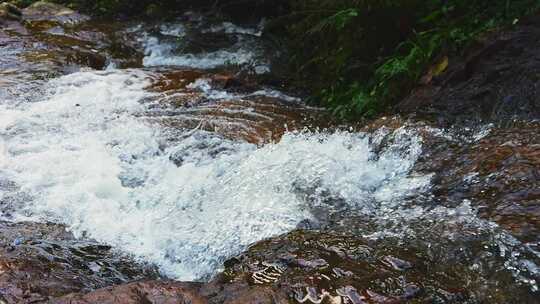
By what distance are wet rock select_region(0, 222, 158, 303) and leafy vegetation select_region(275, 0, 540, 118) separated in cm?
297

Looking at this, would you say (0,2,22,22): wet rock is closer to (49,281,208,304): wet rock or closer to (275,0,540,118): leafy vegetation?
(275,0,540,118): leafy vegetation

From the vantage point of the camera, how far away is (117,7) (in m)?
11.4

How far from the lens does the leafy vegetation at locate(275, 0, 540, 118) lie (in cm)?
504

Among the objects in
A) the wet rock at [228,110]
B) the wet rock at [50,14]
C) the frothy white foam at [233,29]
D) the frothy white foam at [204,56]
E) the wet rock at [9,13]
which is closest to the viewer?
the wet rock at [228,110]

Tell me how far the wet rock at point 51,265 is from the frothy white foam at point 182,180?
163mm

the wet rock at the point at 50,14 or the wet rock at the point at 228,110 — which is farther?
the wet rock at the point at 50,14

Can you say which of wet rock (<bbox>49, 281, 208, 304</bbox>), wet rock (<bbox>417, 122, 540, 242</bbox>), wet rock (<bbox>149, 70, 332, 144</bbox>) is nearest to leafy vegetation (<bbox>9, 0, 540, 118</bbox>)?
wet rock (<bbox>149, 70, 332, 144</bbox>)

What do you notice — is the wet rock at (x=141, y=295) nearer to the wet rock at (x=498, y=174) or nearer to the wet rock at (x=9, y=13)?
the wet rock at (x=498, y=174)

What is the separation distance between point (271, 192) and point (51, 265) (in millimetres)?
1644

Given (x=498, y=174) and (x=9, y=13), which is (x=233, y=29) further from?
(x=498, y=174)

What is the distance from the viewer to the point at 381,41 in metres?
5.90

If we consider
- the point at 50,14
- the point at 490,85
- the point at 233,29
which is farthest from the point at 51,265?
the point at 50,14

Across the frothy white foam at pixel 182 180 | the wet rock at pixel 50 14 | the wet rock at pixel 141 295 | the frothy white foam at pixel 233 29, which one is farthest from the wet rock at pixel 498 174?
the wet rock at pixel 50 14

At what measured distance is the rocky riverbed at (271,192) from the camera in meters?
2.61
